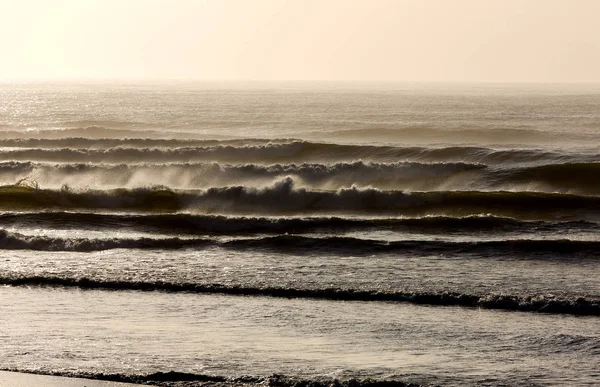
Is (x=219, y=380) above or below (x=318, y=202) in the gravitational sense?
above

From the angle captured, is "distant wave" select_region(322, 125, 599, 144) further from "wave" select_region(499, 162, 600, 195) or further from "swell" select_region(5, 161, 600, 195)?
"swell" select_region(5, 161, 600, 195)

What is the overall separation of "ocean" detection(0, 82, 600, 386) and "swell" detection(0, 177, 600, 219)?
0.07m

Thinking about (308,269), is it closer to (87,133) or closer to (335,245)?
(335,245)

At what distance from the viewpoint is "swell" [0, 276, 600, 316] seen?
13.7 m

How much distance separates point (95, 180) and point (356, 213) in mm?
11550

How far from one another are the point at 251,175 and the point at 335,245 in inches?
550

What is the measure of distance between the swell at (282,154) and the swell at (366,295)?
68.0 ft

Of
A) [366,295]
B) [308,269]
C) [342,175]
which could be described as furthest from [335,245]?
[342,175]

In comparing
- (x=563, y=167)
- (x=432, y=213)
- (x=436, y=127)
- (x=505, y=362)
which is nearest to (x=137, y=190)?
(x=432, y=213)

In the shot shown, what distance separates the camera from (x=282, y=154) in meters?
38.4

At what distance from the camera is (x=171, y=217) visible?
23969mm

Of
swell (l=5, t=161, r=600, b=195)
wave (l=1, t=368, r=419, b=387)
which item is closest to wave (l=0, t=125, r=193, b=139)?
swell (l=5, t=161, r=600, b=195)

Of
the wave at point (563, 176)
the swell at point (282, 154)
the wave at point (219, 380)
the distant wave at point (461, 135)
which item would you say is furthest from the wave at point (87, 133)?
the wave at point (219, 380)

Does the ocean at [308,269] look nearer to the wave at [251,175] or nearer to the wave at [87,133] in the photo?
→ the wave at [251,175]
